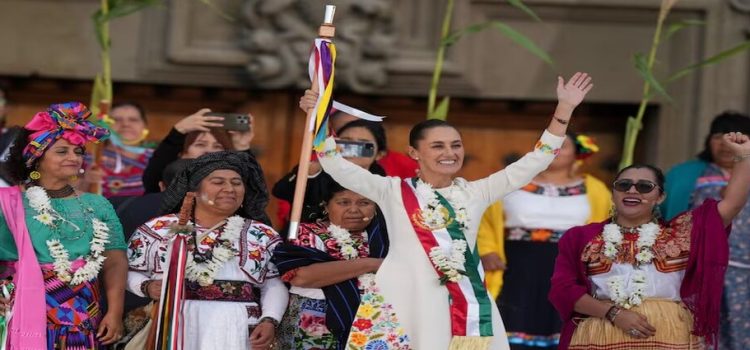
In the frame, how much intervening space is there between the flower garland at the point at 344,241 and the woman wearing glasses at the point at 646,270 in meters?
0.95

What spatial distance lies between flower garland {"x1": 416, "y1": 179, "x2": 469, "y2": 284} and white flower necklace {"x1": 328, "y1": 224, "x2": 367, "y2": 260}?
1.84 ft

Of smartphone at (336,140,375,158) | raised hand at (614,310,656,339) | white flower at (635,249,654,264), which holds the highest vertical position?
smartphone at (336,140,375,158)

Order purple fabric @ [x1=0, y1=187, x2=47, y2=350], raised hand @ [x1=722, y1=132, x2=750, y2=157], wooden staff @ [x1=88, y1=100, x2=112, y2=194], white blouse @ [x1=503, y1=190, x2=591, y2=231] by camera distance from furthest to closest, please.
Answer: white blouse @ [x1=503, y1=190, x2=591, y2=231] < wooden staff @ [x1=88, y1=100, x2=112, y2=194] < raised hand @ [x1=722, y1=132, x2=750, y2=157] < purple fabric @ [x1=0, y1=187, x2=47, y2=350]

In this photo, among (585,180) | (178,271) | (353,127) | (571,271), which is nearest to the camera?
(178,271)

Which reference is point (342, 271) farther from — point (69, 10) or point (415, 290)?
point (69, 10)

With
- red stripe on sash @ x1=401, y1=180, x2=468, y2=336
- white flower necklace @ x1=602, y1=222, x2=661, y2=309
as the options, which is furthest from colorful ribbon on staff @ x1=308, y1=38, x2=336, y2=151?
white flower necklace @ x1=602, y1=222, x2=661, y2=309

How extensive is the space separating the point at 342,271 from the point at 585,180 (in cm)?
254

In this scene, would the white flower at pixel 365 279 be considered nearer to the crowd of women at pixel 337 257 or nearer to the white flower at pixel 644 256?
the crowd of women at pixel 337 257

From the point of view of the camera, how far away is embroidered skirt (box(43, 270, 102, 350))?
7473 millimetres

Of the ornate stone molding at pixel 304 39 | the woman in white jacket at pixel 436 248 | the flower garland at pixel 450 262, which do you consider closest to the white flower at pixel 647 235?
the woman in white jacket at pixel 436 248

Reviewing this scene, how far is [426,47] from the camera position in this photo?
11.7 metres

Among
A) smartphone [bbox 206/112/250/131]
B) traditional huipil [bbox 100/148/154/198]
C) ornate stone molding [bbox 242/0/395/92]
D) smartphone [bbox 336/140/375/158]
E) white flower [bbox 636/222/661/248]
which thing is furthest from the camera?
ornate stone molding [bbox 242/0/395/92]

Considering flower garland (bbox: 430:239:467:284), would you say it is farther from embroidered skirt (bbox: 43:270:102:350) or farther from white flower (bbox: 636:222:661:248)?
embroidered skirt (bbox: 43:270:102:350)

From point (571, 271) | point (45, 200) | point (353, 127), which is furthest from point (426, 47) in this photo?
point (45, 200)
